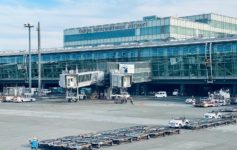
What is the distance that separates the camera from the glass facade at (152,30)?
438 ft

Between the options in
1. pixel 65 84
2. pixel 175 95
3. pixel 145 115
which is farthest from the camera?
pixel 175 95

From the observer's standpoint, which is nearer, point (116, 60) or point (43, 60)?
point (116, 60)

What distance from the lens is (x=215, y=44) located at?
10644cm

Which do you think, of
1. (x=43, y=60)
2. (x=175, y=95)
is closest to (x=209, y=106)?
(x=175, y=95)

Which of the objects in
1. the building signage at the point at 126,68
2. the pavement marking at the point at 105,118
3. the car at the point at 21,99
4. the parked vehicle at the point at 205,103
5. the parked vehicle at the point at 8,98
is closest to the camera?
the pavement marking at the point at 105,118

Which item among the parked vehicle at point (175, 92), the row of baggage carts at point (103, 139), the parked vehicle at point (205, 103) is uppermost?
the parked vehicle at point (175, 92)

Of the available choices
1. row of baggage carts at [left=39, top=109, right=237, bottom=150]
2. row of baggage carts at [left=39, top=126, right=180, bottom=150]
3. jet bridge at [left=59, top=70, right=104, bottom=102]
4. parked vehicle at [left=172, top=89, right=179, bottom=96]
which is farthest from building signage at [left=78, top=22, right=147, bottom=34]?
row of baggage carts at [left=39, top=126, right=180, bottom=150]

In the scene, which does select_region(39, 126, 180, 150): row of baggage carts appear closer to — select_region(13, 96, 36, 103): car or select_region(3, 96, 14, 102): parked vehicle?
Answer: select_region(13, 96, 36, 103): car

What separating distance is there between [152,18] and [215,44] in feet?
124

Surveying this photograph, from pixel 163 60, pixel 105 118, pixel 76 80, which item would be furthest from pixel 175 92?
pixel 105 118

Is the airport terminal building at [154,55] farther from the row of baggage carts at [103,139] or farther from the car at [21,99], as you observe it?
the row of baggage carts at [103,139]

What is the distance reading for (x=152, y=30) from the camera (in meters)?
135

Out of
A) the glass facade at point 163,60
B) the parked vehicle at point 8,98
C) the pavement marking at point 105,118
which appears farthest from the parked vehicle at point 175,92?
the pavement marking at point 105,118

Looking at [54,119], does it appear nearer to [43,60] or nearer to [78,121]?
[78,121]
